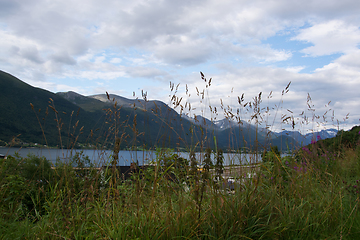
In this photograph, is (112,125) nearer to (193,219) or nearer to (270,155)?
(193,219)

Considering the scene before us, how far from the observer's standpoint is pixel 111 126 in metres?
2.95

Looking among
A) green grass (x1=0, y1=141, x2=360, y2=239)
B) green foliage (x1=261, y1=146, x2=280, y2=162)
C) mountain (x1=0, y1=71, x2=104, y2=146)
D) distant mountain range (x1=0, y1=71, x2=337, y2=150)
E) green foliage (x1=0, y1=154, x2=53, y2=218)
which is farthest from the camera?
mountain (x1=0, y1=71, x2=104, y2=146)

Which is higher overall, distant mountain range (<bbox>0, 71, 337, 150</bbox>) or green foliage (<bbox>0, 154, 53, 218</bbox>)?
distant mountain range (<bbox>0, 71, 337, 150</bbox>)

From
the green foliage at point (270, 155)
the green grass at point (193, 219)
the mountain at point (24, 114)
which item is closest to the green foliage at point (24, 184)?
the green grass at point (193, 219)

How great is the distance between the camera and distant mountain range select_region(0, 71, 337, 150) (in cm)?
289

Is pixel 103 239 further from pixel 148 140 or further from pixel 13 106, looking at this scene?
pixel 13 106

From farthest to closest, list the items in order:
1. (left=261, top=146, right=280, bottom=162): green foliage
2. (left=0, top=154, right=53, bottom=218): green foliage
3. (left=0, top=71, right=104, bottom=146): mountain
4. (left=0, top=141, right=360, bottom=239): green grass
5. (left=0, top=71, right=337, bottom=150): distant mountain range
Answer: (left=0, top=71, right=104, bottom=146): mountain → (left=0, top=71, right=337, bottom=150): distant mountain range → (left=261, top=146, right=280, bottom=162): green foliage → (left=0, top=154, right=53, bottom=218): green foliage → (left=0, top=141, right=360, bottom=239): green grass

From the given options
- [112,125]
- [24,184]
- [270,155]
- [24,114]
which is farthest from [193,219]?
[24,114]

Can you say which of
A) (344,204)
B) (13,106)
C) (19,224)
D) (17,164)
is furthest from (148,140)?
(13,106)

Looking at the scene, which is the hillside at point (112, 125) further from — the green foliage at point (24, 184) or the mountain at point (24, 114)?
the green foliage at point (24, 184)

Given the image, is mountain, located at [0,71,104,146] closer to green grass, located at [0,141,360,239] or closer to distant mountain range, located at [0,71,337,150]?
distant mountain range, located at [0,71,337,150]

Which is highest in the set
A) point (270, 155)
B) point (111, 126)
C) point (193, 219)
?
point (111, 126)

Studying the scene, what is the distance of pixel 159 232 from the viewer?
5.36 feet

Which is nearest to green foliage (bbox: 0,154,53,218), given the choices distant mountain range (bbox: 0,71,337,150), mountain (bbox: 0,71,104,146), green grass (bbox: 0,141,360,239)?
green grass (bbox: 0,141,360,239)
